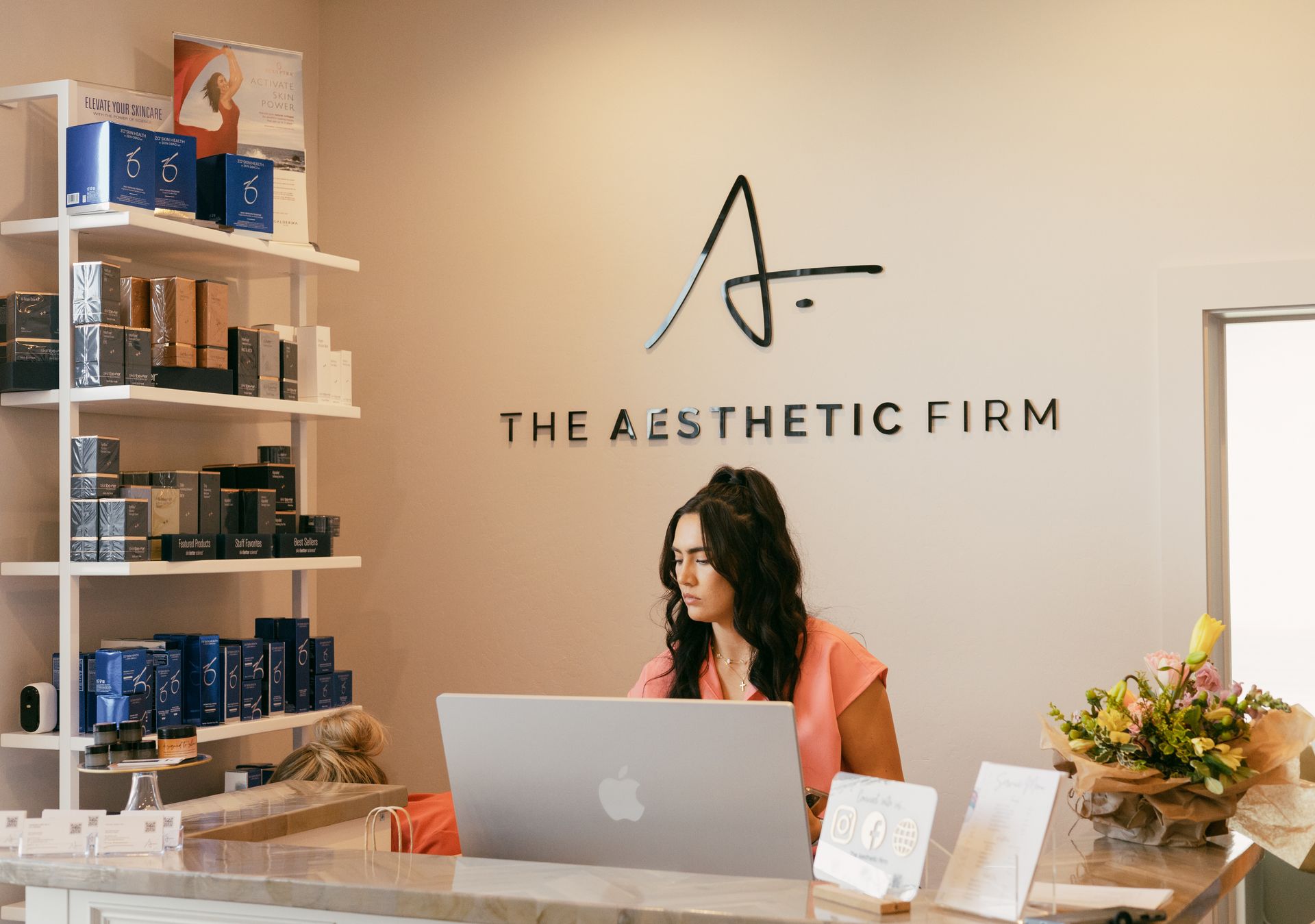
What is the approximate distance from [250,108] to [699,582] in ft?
6.74

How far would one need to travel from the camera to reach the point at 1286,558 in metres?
3.44

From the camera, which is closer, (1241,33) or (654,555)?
(1241,33)

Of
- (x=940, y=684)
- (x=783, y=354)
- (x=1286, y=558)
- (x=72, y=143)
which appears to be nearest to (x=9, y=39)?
(x=72, y=143)

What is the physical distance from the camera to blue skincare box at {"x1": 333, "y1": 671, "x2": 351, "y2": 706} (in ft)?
12.3

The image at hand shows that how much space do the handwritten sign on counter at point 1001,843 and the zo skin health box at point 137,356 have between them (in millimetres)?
2326

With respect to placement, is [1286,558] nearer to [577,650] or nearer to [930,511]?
[930,511]

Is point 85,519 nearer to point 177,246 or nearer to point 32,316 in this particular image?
point 32,316

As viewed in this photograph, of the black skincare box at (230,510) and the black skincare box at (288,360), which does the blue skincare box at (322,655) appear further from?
the black skincare box at (288,360)

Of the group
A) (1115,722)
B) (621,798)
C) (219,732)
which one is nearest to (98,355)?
(219,732)

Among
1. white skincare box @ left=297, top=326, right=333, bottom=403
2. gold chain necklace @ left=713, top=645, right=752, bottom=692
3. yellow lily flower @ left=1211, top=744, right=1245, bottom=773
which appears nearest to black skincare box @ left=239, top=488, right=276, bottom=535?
white skincare box @ left=297, top=326, right=333, bottom=403

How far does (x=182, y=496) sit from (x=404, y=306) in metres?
1.26

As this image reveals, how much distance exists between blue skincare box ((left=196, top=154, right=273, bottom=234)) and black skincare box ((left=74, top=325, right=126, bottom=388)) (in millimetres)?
470

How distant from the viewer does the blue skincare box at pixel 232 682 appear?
335 centimetres

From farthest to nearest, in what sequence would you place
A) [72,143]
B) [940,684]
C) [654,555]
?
1. [654,555]
2. [940,684]
3. [72,143]
